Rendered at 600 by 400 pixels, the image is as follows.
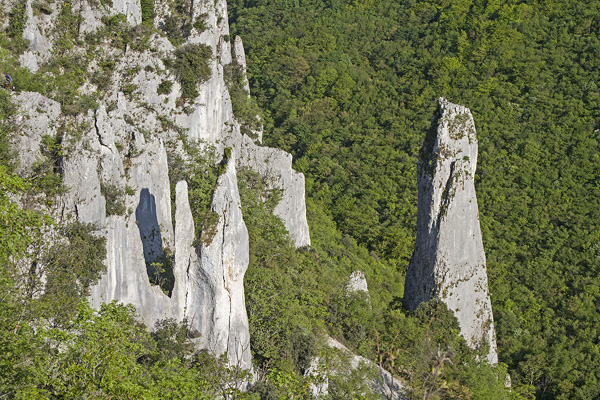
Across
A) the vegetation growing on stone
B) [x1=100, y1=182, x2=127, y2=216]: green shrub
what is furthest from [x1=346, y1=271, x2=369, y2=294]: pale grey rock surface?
the vegetation growing on stone

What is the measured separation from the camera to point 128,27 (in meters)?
31.2

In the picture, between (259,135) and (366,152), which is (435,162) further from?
(366,152)

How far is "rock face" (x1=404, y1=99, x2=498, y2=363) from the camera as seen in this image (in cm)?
2675

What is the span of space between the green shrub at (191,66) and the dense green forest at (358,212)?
28 centimetres

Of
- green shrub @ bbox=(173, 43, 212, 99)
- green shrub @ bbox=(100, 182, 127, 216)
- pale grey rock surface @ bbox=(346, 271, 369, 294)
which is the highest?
green shrub @ bbox=(173, 43, 212, 99)

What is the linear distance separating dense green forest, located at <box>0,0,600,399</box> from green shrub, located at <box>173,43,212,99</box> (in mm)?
284

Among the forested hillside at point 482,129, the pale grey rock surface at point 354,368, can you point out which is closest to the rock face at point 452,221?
the forested hillside at point 482,129

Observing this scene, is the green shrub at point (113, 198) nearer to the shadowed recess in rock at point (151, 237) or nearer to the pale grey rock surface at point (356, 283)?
the shadowed recess in rock at point (151, 237)

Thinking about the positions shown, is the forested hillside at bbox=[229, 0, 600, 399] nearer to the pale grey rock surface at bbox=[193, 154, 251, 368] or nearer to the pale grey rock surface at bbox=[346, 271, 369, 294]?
the pale grey rock surface at bbox=[346, 271, 369, 294]

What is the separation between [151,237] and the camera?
73.0ft

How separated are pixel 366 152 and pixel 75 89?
35154 mm

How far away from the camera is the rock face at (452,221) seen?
1053 inches

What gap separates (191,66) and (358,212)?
22.5 m

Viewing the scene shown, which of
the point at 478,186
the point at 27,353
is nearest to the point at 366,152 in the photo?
the point at 478,186
